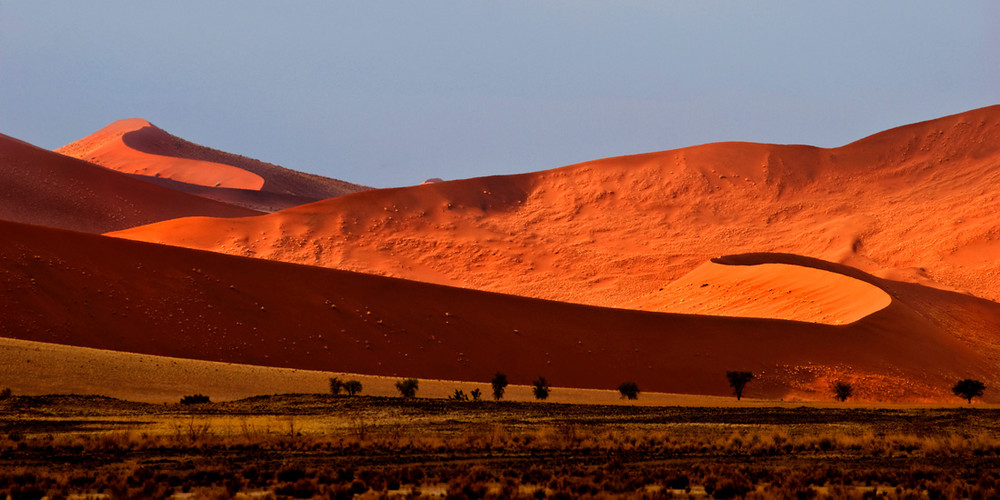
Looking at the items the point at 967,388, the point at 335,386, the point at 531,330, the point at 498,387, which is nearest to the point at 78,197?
the point at 531,330

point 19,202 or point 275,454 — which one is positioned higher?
point 19,202

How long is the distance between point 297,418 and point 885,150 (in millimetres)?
89029

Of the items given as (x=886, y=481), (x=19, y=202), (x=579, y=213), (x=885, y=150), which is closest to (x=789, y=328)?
(x=886, y=481)

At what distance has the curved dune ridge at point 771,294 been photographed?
59.5 metres

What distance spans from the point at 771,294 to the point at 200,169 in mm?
119562

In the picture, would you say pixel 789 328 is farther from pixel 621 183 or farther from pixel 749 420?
pixel 621 183

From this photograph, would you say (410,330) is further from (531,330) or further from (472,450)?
(472,450)

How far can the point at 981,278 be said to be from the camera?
7794 cm

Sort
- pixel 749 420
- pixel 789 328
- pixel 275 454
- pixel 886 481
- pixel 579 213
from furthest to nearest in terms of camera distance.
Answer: pixel 579 213, pixel 789 328, pixel 749 420, pixel 275 454, pixel 886 481

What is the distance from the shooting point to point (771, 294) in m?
64.5

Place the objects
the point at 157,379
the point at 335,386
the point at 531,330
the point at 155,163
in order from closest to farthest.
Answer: the point at 157,379
the point at 335,386
the point at 531,330
the point at 155,163

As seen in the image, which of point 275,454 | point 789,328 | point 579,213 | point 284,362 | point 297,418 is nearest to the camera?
point 275,454

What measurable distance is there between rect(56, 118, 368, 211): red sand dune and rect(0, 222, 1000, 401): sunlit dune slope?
329 ft

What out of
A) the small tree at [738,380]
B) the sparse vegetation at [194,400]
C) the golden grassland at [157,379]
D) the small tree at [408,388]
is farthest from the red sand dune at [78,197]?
the sparse vegetation at [194,400]
